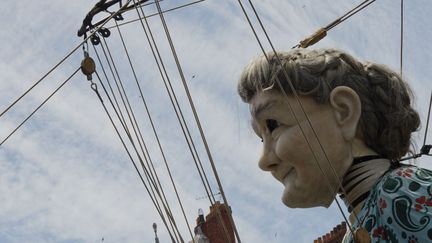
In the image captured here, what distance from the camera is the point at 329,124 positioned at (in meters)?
2.53

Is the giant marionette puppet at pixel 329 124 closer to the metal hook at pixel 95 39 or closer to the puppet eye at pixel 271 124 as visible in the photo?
the puppet eye at pixel 271 124

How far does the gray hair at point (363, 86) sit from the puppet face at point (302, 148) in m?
0.04

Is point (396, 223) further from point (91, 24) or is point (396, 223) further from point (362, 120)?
point (91, 24)

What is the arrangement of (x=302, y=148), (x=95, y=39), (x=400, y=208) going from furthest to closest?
1. (x=95, y=39)
2. (x=302, y=148)
3. (x=400, y=208)

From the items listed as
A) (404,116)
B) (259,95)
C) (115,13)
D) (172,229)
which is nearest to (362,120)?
(404,116)

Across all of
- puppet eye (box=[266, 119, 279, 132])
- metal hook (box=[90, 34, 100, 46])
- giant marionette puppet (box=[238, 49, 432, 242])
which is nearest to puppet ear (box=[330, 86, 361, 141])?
giant marionette puppet (box=[238, 49, 432, 242])

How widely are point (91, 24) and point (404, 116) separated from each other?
42.6 inches

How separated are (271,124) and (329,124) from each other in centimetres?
16

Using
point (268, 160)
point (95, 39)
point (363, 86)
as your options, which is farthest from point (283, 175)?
point (95, 39)

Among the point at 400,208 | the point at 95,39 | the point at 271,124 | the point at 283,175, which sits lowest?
the point at 400,208

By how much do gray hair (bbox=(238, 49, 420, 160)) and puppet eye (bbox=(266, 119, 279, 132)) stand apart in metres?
0.08

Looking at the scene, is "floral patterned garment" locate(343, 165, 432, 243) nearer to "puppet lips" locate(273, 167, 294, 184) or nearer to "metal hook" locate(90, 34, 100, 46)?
"puppet lips" locate(273, 167, 294, 184)

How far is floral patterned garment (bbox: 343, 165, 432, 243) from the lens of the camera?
88.4 inches

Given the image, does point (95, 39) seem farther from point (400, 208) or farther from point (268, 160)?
point (400, 208)
